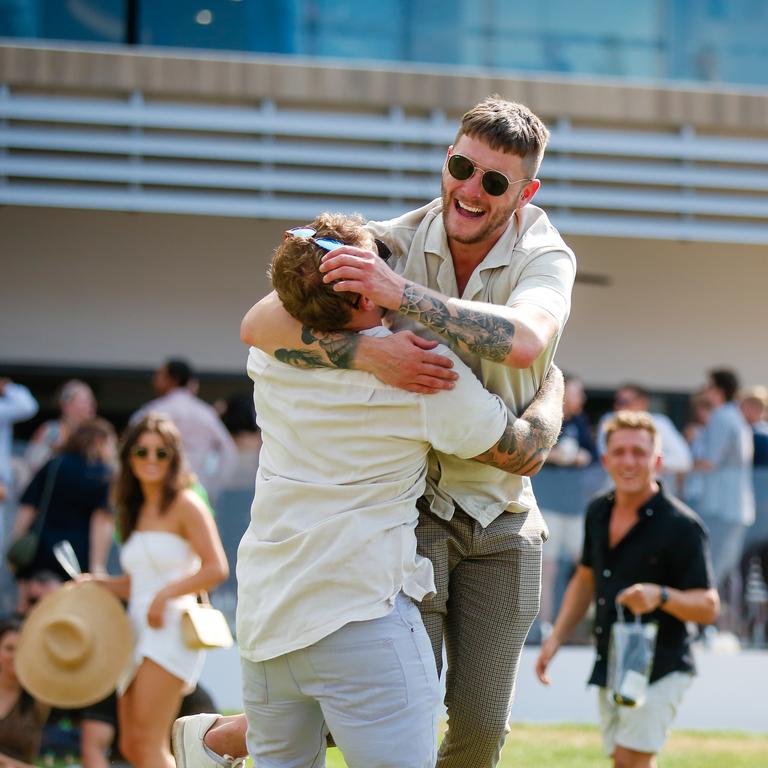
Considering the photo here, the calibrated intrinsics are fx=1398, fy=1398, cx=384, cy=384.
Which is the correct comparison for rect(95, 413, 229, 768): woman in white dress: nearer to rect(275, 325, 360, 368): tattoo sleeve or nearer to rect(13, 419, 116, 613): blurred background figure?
rect(13, 419, 116, 613): blurred background figure

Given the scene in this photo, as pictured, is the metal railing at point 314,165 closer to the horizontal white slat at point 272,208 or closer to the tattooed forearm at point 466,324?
the horizontal white slat at point 272,208

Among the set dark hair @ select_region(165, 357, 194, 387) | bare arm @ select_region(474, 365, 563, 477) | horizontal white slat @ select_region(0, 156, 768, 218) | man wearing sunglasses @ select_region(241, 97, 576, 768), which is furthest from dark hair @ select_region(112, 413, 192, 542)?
horizontal white slat @ select_region(0, 156, 768, 218)

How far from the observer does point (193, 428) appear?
30.2 ft

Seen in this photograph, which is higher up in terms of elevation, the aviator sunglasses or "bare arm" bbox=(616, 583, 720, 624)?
the aviator sunglasses

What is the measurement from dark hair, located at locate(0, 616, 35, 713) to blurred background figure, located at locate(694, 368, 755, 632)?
170 inches

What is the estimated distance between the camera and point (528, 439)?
3492mm

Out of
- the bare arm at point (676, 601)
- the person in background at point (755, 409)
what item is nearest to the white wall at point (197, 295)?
the person in background at point (755, 409)

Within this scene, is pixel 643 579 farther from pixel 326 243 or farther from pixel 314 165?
pixel 314 165

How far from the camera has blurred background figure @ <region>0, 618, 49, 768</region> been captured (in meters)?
7.09

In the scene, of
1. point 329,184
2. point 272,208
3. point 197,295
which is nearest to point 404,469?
point 272,208

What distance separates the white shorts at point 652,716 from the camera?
5.90m

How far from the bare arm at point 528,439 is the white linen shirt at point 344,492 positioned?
0.26 ft

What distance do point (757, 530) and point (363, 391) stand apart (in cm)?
651

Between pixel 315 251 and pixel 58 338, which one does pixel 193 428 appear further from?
pixel 315 251
